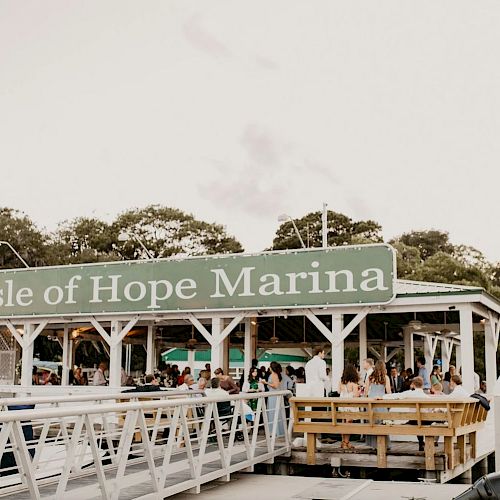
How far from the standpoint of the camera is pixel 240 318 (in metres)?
19.3

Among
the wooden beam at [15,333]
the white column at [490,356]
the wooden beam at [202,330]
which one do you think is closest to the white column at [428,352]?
the white column at [490,356]

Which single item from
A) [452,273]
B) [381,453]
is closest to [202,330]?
[381,453]

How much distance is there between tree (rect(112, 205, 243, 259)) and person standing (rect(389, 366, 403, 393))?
125 feet

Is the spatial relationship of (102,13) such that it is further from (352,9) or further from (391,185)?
(391,185)

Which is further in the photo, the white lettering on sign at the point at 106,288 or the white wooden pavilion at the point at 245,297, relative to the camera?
the white lettering on sign at the point at 106,288

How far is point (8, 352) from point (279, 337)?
897cm

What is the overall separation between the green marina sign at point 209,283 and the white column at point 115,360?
1.95 feet

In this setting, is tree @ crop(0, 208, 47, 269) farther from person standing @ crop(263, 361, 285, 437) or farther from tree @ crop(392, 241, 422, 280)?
person standing @ crop(263, 361, 285, 437)

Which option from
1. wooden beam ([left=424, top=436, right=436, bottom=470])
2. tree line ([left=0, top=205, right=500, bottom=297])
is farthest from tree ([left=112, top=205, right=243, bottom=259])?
wooden beam ([left=424, top=436, right=436, bottom=470])

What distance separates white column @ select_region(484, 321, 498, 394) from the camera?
751 inches

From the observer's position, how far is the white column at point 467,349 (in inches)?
663

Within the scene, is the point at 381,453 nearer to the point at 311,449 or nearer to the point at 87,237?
the point at 311,449

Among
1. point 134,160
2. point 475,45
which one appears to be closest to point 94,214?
point 134,160

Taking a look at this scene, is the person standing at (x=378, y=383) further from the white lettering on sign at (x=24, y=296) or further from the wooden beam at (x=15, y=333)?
the wooden beam at (x=15, y=333)
